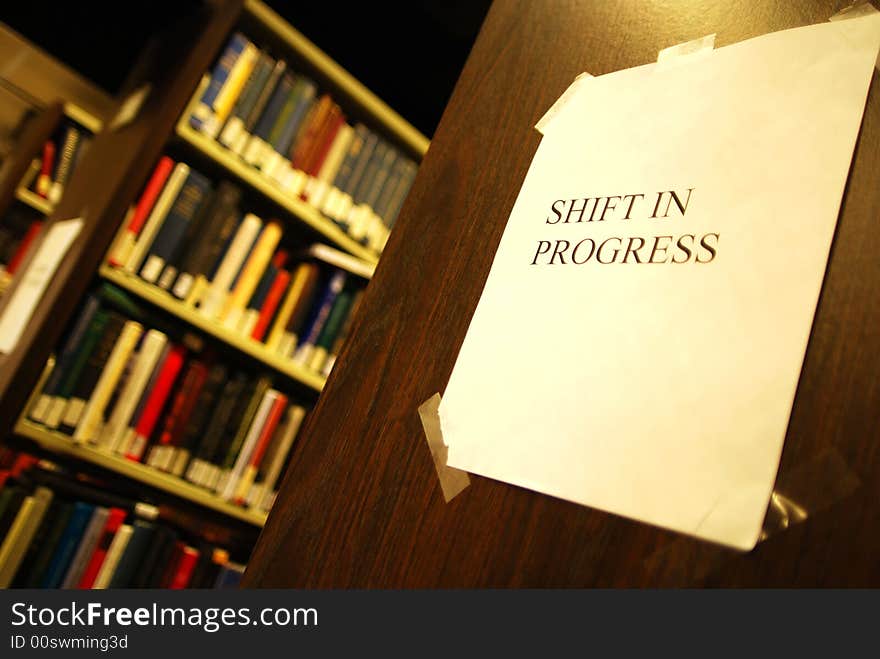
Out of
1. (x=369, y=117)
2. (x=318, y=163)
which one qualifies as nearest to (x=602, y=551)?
(x=318, y=163)

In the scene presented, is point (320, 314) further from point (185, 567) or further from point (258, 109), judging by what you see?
point (185, 567)

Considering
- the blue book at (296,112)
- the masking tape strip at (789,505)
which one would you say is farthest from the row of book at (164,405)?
the masking tape strip at (789,505)

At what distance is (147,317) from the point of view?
152 centimetres

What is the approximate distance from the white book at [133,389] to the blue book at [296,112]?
607 mm

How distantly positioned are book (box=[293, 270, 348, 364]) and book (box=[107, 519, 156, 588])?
581 mm

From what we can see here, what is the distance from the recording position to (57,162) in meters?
2.34

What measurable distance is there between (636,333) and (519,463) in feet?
0.39

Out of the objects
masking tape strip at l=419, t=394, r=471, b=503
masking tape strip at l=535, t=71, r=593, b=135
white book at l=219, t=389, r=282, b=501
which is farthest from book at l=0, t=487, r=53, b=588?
masking tape strip at l=535, t=71, r=593, b=135

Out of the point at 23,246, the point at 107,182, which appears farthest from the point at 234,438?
the point at 23,246

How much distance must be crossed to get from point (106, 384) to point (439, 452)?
1237mm

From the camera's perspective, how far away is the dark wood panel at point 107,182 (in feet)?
4.21

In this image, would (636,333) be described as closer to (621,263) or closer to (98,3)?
(621,263)

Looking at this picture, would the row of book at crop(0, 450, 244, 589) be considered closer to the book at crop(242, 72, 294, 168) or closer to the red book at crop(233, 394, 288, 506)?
the red book at crop(233, 394, 288, 506)

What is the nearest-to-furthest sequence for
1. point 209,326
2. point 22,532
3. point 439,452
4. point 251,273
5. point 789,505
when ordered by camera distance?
point 789,505, point 439,452, point 22,532, point 209,326, point 251,273
